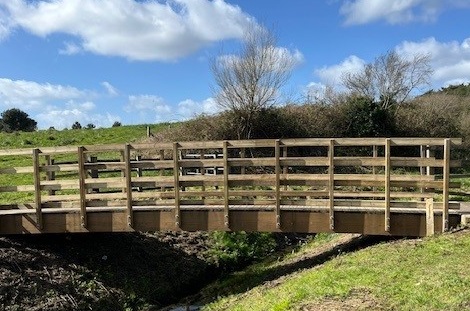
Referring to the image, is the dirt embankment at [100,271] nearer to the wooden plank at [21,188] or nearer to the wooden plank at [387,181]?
the wooden plank at [21,188]

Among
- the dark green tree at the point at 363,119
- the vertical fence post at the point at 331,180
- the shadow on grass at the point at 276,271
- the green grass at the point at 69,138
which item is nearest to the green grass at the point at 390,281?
the shadow on grass at the point at 276,271

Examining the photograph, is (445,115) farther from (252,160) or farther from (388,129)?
(252,160)

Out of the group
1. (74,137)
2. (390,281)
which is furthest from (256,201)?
(74,137)

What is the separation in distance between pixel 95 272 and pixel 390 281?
23.1ft

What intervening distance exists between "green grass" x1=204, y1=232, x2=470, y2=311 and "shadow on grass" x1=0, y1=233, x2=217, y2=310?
7.46ft

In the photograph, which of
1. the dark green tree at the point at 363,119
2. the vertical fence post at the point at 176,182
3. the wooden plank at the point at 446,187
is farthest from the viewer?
the dark green tree at the point at 363,119

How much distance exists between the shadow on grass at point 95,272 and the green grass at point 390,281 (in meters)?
2.27

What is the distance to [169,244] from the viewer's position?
47.9 feet

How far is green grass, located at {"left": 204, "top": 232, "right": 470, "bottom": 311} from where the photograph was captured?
6.95 metres

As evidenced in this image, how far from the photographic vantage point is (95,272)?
1212 cm

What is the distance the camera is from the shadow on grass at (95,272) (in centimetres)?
1077

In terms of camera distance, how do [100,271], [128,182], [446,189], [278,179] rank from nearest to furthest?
[446,189] < [278,179] < [128,182] < [100,271]

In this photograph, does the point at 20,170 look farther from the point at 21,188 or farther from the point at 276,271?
the point at 276,271

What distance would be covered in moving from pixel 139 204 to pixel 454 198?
9.48 metres
